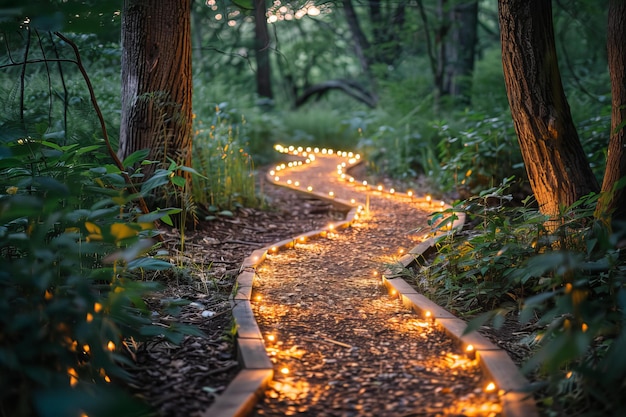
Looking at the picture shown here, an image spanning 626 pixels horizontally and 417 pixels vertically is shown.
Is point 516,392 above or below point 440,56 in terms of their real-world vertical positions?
below

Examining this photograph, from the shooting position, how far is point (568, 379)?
175 centimetres

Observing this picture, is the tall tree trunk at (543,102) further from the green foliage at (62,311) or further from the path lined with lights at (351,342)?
the green foliage at (62,311)

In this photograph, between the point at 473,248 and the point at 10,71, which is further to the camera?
the point at 10,71

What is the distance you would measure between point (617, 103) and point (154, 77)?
2623mm

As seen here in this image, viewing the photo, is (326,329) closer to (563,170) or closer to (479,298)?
(479,298)

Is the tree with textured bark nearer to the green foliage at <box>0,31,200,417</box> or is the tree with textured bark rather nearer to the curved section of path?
the curved section of path

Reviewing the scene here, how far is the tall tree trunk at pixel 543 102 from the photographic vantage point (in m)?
2.94

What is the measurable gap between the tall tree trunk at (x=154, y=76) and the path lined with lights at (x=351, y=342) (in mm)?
1017

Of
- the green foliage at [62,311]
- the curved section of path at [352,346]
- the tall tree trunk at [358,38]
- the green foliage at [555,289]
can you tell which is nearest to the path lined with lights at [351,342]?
the curved section of path at [352,346]

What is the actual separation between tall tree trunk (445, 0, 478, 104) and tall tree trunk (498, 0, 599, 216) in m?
5.19

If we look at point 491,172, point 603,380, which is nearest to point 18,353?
point 603,380

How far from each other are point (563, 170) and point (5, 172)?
2653mm

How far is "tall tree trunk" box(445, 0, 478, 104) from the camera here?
8.21 m

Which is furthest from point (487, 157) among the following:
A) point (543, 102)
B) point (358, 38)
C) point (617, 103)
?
point (358, 38)
